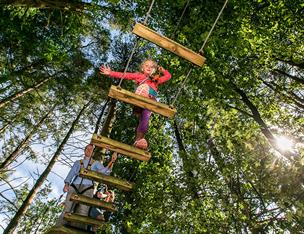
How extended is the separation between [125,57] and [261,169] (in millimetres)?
8757

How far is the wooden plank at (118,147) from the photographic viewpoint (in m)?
4.52

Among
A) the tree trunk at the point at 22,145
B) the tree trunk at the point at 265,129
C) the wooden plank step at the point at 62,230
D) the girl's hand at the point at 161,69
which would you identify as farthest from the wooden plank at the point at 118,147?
the tree trunk at the point at 22,145

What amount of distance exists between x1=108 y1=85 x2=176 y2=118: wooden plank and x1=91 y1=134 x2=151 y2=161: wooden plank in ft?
2.10

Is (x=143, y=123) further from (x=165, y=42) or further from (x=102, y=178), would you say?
(x=165, y=42)

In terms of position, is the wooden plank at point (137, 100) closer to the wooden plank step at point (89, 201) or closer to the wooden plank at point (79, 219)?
the wooden plank step at point (89, 201)

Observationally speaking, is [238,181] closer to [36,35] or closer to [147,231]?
[147,231]

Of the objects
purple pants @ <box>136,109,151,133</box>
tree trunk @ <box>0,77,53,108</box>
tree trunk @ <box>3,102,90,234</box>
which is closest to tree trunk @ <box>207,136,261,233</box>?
purple pants @ <box>136,109,151,133</box>

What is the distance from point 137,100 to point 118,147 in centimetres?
76

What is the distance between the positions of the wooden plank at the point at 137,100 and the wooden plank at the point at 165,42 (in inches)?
31.7

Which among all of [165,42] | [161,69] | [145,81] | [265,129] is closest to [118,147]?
Answer: [165,42]

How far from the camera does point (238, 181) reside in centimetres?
782

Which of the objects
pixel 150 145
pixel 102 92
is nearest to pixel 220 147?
pixel 150 145

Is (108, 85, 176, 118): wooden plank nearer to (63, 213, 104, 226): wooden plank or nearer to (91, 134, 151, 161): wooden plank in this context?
(91, 134, 151, 161): wooden plank

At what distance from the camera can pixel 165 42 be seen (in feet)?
14.9
